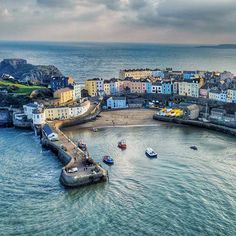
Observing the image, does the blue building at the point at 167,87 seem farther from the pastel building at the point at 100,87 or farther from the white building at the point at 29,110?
the white building at the point at 29,110

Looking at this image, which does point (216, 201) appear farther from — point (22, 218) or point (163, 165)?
point (22, 218)

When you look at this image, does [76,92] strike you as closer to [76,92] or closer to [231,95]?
[76,92]

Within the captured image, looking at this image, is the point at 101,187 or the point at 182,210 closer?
the point at 182,210

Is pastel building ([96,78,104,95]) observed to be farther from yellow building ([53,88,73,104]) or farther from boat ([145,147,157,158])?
boat ([145,147,157,158])

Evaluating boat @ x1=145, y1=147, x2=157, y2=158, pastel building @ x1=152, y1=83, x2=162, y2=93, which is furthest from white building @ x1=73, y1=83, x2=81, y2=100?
boat @ x1=145, y1=147, x2=157, y2=158

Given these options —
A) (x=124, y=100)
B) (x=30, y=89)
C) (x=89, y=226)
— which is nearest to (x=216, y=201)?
(x=89, y=226)
